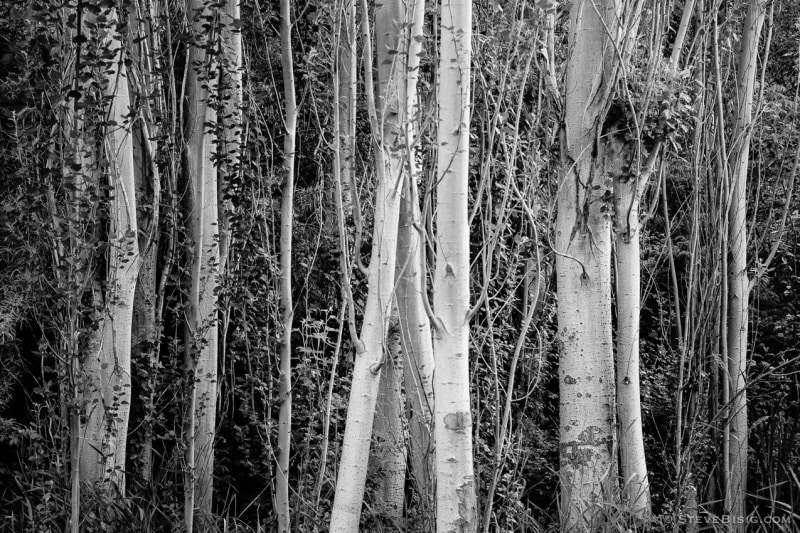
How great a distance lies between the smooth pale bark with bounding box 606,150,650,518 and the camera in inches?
169

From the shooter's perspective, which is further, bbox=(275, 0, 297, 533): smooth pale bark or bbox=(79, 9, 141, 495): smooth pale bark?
bbox=(79, 9, 141, 495): smooth pale bark

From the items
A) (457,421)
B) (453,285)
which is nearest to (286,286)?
(453,285)

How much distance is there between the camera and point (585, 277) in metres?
4.17

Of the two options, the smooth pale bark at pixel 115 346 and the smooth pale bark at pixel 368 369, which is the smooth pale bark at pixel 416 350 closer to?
the smooth pale bark at pixel 368 369

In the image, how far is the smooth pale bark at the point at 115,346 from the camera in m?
4.66

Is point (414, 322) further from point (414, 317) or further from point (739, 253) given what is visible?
point (739, 253)

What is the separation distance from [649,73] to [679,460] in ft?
7.21

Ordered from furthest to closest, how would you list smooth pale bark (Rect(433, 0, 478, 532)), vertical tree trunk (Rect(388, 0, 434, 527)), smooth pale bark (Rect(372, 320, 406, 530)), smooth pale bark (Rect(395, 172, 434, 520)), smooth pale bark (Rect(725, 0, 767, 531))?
smooth pale bark (Rect(725, 0, 767, 531)) < smooth pale bark (Rect(372, 320, 406, 530)) < smooth pale bark (Rect(395, 172, 434, 520)) < vertical tree trunk (Rect(388, 0, 434, 527)) < smooth pale bark (Rect(433, 0, 478, 532))

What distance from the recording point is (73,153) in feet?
11.4

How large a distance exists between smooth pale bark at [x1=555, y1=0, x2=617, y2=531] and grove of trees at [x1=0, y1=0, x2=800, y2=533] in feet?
0.04

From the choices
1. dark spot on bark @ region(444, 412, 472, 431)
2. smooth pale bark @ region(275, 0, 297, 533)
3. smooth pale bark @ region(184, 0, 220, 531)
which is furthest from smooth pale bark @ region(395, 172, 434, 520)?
smooth pale bark @ region(184, 0, 220, 531)

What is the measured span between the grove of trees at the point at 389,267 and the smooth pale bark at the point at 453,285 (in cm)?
1

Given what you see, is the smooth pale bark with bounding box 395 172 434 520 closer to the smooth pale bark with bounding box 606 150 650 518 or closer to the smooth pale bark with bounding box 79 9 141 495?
the smooth pale bark with bounding box 606 150 650 518

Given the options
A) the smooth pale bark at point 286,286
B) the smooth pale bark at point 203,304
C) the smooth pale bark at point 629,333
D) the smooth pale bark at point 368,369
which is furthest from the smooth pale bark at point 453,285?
the smooth pale bark at point 203,304
